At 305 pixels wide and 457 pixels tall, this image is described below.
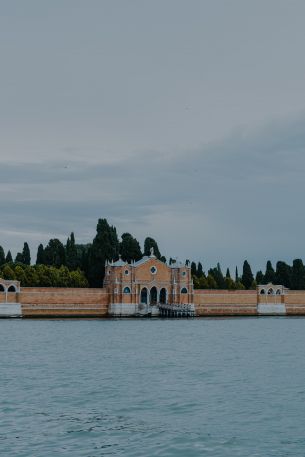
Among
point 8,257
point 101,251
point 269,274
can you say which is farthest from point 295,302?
point 8,257

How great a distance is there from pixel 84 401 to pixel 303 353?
17180mm

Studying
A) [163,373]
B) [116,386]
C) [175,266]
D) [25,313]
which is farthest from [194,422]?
[175,266]

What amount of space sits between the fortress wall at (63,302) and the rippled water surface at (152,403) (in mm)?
38518

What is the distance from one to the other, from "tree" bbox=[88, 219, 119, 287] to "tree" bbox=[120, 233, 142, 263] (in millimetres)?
2226

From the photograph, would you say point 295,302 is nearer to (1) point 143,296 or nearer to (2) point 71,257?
(1) point 143,296

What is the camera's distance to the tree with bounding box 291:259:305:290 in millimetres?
92619

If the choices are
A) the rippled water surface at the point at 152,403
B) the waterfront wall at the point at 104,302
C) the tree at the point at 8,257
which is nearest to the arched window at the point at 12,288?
the waterfront wall at the point at 104,302

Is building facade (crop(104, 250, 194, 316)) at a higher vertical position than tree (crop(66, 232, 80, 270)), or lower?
lower

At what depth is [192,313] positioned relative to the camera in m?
81.5

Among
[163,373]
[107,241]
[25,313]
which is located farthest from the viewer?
[107,241]

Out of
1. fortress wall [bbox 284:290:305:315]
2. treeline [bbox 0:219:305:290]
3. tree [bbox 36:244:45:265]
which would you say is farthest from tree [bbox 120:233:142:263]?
fortress wall [bbox 284:290:305:315]

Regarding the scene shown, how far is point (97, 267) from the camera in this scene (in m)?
80.4

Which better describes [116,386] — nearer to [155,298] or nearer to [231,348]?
[231,348]

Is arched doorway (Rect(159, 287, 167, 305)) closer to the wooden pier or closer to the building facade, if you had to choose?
the building facade
